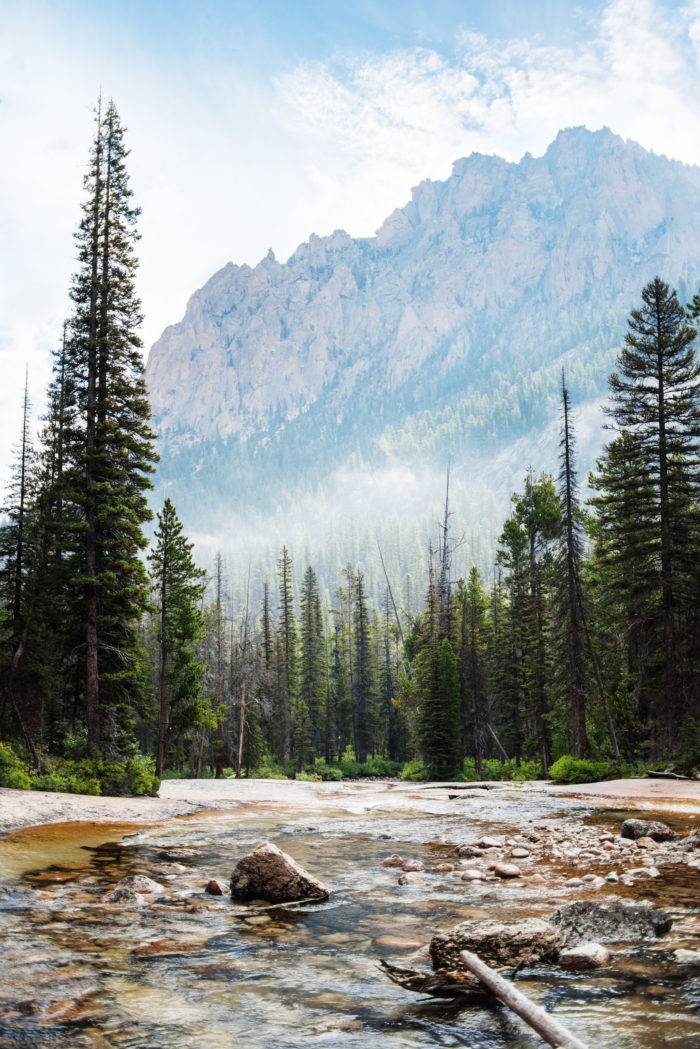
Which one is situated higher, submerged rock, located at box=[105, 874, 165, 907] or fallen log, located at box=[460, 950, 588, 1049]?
fallen log, located at box=[460, 950, 588, 1049]

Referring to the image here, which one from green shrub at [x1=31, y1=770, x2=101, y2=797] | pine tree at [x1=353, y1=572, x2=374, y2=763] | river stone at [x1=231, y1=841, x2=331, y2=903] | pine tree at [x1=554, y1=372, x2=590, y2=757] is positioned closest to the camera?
river stone at [x1=231, y1=841, x2=331, y2=903]

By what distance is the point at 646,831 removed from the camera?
40.8 ft

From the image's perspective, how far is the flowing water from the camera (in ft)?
14.3

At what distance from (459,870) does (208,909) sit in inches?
160

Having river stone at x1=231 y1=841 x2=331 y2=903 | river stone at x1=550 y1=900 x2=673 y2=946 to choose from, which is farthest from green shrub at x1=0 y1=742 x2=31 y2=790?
river stone at x1=550 y1=900 x2=673 y2=946

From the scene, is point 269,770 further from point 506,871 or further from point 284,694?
point 506,871

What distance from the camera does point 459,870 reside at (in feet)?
33.7

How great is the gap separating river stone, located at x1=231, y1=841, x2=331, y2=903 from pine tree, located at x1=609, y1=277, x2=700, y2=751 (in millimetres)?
22651

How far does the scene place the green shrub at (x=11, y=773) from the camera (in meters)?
19.0

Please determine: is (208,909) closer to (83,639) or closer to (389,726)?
(83,639)

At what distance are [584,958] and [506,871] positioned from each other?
4.41 metres

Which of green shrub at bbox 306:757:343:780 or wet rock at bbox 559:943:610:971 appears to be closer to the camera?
wet rock at bbox 559:943:610:971

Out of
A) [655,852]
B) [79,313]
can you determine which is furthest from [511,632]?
[655,852]

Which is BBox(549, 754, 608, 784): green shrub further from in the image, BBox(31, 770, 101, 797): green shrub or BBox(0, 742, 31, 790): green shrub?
BBox(0, 742, 31, 790): green shrub
